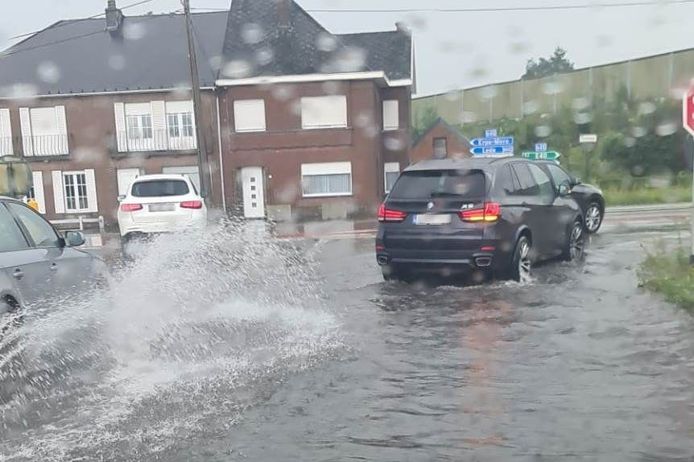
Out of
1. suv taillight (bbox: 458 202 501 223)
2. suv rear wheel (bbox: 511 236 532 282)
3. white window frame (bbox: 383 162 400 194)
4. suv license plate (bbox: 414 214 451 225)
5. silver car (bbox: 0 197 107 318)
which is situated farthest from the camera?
white window frame (bbox: 383 162 400 194)

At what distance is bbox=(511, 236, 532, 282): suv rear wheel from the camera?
10.2m

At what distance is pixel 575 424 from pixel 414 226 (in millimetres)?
5285

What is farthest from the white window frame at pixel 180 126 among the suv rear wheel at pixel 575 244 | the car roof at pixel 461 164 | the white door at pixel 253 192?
the car roof at pixel 461 164

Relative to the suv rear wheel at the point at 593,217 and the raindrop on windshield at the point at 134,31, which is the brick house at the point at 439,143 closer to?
the raindrop on windshield at the point at 134,31

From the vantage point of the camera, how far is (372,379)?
244 inches

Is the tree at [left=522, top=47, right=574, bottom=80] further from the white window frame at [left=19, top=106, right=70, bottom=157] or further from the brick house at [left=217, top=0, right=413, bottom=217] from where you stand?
the white window frame at [left=19, top=106, right=70, bottom=157]

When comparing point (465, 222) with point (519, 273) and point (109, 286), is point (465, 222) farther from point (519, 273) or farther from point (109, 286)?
point (109, 286)

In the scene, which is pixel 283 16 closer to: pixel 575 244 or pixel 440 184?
pixel 575 244

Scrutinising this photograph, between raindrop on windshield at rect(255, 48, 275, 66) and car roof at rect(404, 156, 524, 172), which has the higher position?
raindrop on windshield at rect(255, 48, 275, 66)

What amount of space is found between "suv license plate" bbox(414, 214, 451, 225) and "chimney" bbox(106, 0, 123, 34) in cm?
3007

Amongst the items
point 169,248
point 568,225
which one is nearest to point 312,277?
point 169,248

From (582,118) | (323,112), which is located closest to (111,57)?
(323,112)

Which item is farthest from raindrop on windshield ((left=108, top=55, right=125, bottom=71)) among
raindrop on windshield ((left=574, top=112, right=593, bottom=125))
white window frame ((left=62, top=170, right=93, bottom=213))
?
raindrop on windshield ((left=574, top=112, right=593, bottom=125))

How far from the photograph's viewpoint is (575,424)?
5000 millimetres
